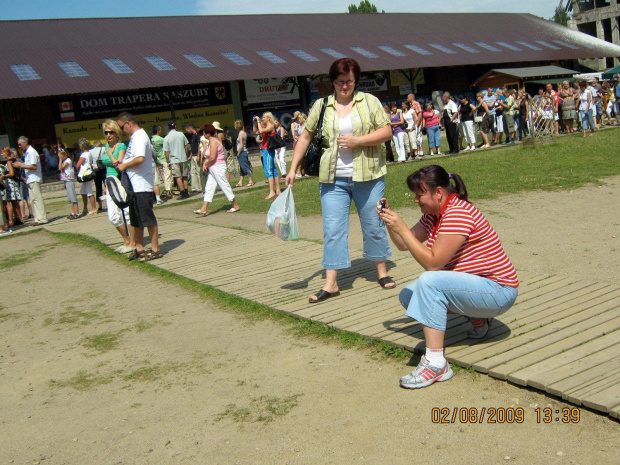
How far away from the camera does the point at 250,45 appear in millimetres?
31922

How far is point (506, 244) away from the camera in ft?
23.1

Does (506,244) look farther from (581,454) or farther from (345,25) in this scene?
(345,25)

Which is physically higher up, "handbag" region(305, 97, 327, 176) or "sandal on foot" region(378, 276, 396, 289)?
"handbag" region(305, 97, 327, 176)

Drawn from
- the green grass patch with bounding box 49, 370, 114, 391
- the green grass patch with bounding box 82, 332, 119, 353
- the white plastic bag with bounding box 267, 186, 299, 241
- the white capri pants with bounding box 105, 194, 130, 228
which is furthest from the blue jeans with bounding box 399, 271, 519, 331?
the white capri pants with bounding box 105, 194, 130, 228

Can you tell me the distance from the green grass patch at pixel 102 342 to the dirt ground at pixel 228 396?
20 millimetres

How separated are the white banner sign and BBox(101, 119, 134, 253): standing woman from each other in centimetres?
2489

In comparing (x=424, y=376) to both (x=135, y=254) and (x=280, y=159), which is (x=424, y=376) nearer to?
(x=135, y=254)

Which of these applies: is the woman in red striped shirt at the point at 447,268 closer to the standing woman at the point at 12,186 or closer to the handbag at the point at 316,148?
the handbag at the point at 316,148

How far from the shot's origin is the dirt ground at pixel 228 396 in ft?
10.2

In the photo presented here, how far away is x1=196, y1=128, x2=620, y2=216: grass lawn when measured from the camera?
1098 centimetres

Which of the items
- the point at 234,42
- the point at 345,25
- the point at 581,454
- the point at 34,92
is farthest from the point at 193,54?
the point at 581,454

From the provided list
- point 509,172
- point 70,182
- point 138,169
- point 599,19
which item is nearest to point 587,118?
point 509,172

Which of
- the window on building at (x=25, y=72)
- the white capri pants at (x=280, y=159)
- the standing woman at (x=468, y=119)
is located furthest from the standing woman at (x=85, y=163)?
the window on building at (x=25, y=72)

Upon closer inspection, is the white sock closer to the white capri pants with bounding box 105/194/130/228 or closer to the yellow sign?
the white capri pants with bounding box 105/194/130/228
